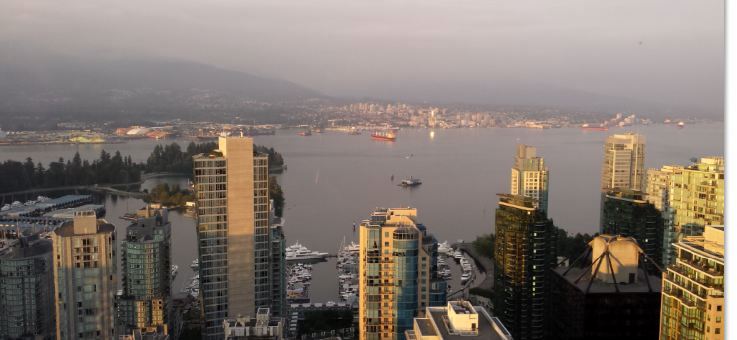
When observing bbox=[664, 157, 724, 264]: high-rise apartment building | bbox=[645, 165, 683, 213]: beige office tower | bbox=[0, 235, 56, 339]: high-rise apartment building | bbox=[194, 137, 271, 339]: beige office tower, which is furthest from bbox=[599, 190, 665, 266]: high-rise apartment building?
bbox=[0, 235, 56, 339]: high-rise apartment building

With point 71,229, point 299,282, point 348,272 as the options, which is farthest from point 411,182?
point 71,229

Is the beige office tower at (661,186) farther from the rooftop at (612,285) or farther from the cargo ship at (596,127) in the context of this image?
the cargo ship at (596,127)

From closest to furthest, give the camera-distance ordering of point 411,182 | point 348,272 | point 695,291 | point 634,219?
point 695,291 < point 634,219 < point 348,272 < point 411,182

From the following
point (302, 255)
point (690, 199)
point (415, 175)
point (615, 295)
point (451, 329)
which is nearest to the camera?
Result: point (451, 329)

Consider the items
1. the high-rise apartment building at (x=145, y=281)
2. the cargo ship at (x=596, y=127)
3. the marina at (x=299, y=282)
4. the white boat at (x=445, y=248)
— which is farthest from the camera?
the cargo ship at (x=596, y=127)

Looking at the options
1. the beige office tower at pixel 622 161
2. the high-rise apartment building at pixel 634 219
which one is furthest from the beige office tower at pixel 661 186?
the beige office tower at pixel 622 161

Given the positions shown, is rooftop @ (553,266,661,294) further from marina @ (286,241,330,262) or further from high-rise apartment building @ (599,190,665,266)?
marina @ (286,241,330,262)

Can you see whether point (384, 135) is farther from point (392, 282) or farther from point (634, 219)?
point (392, 282)

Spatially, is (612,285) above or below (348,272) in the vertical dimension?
above
